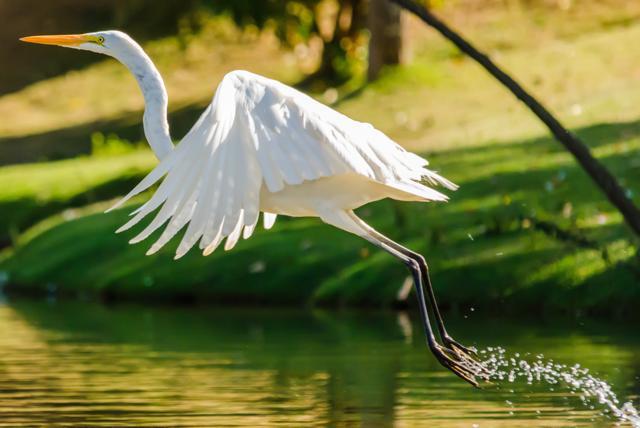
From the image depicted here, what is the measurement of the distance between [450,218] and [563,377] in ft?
20.2

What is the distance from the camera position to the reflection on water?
9.40 m

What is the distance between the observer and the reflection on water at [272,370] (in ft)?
30.8

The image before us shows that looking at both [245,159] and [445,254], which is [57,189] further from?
[245,159]

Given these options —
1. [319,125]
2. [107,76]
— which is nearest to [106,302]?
[319,125]

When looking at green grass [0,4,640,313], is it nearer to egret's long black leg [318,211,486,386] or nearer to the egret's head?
egret's long black leg [318,211,486,386]

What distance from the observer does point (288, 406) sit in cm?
976

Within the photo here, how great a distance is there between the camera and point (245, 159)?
25.9 feet

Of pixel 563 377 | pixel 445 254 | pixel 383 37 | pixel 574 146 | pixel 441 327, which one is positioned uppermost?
pixel 383 37

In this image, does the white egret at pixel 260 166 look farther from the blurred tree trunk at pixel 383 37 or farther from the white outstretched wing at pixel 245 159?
the blurred tree trunk at pixel 383 37

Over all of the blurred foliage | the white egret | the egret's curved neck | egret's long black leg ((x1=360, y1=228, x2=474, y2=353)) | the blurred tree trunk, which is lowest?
egret's long black leg ((x1=360, y1=228, x2=474, y2=353))

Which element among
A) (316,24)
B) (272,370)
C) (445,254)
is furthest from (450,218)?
(316,24)

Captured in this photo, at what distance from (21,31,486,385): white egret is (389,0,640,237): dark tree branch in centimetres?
85

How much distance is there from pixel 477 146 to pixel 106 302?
5.41 metres

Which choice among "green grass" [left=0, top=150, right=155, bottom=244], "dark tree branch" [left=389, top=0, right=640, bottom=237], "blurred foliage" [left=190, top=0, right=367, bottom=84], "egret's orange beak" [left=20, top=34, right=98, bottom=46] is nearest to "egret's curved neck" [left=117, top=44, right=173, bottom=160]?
"egret's orange beak" [left=20, top=34, right=98, bottom=46]
